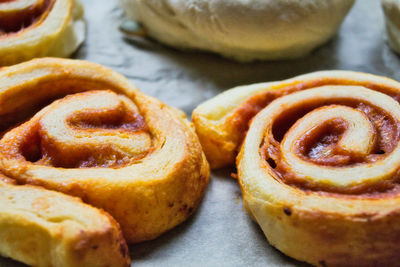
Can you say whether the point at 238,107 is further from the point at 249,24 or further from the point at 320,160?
the point at 249,24

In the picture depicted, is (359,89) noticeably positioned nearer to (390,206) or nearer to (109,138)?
(390,206)

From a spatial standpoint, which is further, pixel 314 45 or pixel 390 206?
pixel 314 45

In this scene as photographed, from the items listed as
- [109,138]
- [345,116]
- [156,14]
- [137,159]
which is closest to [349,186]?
[345,116]

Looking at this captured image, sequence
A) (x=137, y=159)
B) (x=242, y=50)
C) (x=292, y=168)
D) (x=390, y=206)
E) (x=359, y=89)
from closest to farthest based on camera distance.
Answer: (x=390, y=206), (x=292, y=168), (x=137, y=159), (x=359, y=89), (x=242, y=50)

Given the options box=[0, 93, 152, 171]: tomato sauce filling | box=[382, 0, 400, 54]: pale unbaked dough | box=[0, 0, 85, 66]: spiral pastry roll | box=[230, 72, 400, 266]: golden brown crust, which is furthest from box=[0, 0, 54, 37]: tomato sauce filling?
box=[382, 0, 400, 54]: pale unbaked dough

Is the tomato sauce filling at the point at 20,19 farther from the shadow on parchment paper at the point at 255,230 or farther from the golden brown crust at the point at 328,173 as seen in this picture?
the golden brown crust at the point at 328,173

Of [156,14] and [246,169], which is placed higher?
[156,14]

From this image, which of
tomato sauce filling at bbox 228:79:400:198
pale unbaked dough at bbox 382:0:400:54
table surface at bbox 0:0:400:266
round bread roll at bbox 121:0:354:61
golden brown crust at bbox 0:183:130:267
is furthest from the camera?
pale unbaked dough at bbox 382:0:400:54

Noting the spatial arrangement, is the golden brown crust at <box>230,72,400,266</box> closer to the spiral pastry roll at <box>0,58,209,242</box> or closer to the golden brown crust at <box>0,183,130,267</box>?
the spiral pastry roll at <box>0,58,209,242</box>
